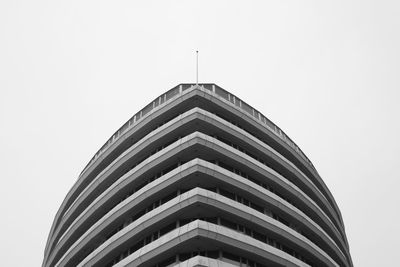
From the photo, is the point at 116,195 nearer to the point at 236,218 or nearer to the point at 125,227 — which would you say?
the point at 125,227

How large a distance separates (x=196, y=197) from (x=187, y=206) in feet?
3.83

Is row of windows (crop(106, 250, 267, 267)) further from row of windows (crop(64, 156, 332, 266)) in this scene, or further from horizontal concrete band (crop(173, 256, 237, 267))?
row of windows (crop(64, 156, 332, 266))

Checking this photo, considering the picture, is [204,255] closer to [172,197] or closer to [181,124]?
[172,197]

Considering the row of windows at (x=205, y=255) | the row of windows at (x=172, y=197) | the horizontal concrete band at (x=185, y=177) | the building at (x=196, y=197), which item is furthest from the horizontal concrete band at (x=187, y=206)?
the row of windows at (x=205, y=255)

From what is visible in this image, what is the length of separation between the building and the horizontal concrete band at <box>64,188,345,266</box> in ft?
Result: 0.28

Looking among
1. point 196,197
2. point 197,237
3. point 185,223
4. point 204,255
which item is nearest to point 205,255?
point 204,255

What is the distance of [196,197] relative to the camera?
51.0m

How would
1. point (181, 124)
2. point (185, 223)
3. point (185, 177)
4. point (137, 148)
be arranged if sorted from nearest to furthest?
point (185, 223), point (185, 177), point (181, 124), point (137, 148)

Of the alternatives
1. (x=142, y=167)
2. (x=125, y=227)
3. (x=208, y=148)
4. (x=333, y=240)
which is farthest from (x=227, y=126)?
(x=333, y=240)

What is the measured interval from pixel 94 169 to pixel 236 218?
19.6 metres

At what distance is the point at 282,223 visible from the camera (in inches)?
2359

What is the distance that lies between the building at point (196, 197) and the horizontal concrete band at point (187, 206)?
3.4 inches

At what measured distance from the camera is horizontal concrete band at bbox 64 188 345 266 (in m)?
51.4

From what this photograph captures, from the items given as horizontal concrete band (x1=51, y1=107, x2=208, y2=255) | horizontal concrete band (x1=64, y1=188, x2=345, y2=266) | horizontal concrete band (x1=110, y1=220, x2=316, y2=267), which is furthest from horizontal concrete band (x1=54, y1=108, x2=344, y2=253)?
horizontal concrete band (x1=110, y1=220, x2=316, y2=267)
